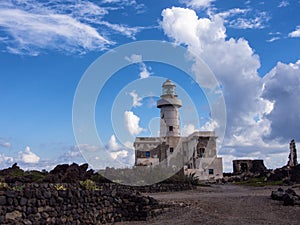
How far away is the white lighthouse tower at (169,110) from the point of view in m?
48.4

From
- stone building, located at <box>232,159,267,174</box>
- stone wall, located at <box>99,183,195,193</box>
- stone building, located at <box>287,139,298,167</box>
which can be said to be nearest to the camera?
stone wall, located at <box>99,183,195,193</box>

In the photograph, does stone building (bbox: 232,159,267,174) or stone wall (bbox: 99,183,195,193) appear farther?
stone building (bbox: 232,159,267,174)

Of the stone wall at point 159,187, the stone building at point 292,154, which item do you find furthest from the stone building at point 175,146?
the stone wall at point 159,187

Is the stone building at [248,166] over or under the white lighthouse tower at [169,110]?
under

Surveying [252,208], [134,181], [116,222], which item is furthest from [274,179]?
[116,222]

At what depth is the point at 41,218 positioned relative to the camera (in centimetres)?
949

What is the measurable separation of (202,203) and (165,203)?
1.79 metres

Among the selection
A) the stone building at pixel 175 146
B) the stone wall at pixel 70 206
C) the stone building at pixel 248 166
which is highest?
the stone building at pixel 175 146

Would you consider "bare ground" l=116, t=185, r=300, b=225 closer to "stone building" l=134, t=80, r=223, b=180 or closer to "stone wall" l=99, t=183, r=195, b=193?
"stone wall" l=99, t=183, r=195, b=193

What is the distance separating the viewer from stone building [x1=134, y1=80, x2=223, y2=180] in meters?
45.8

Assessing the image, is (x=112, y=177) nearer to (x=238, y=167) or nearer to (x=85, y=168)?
(x=85, y=168)

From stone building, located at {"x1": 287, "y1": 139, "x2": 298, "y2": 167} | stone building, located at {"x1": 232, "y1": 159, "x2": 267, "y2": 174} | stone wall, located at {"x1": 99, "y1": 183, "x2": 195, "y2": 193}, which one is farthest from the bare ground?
stone building, located at {"x1": 232, "y1": 159, "x2": 267, "y2": 174}

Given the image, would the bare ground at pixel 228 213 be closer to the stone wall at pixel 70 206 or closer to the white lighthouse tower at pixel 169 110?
the stone wall at pixel 70 206

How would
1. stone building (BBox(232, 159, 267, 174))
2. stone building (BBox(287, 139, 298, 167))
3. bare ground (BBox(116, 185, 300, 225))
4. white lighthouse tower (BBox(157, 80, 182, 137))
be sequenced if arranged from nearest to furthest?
bare ground (BBox(116, 185, 300, 225)) < stone building (BBox(287, 139, 298, 167)) < stone building (BBox(232, 159, 267, 174)) < white lighthouse tower (BBox(157, 80, 182, 137))
